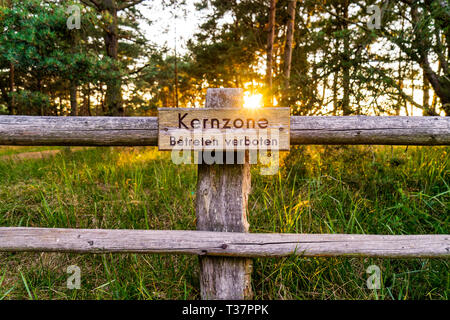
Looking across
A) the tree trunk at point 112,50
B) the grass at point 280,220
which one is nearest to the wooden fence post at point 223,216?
the grass at point 280,220

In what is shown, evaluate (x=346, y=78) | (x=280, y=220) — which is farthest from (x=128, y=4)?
(x=280, y=220)

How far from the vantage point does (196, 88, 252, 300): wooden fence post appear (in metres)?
1.60

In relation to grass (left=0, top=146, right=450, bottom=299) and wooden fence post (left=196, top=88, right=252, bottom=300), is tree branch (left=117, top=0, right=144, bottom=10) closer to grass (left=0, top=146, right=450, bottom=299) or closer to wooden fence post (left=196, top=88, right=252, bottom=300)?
grass (left=0, top=146, right=450, bottom=299)

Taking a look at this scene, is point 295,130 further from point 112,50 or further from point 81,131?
point 112,50

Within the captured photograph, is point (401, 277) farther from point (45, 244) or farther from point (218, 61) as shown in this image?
point (218, 61)

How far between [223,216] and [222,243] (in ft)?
0.55

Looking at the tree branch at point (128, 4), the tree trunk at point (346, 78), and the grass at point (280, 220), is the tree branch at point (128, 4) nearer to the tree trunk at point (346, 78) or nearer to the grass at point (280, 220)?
the grass at point (280, 220)

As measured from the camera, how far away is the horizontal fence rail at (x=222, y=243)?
61.3 inches

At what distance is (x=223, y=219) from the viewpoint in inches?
63.9

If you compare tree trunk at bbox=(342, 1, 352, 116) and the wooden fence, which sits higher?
tree trunk at bbox=(342, 1, 352, 116)

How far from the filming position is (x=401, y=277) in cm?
196

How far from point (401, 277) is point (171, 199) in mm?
2240

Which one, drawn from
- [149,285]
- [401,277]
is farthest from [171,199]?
[401,277]

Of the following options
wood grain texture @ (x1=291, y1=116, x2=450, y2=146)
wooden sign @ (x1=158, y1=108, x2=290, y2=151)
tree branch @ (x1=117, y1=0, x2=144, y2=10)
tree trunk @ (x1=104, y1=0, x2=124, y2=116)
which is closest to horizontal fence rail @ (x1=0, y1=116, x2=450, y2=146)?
wood grain texture @ (x1=291, y1=116, x2=450, y2=146)
